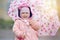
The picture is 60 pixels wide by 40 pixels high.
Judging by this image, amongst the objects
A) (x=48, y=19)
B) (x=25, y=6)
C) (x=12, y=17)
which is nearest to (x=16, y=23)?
(x=12, y=17)

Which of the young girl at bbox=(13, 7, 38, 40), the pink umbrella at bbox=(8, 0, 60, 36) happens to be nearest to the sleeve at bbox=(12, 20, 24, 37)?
the young girl at bbox=(13, 7, 38, 40)

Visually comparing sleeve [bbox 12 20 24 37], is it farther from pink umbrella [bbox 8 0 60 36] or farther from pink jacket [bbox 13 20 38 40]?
pink umbrella [bbox 8 0 60 36]

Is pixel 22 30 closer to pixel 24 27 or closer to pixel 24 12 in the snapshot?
pixel 24 27

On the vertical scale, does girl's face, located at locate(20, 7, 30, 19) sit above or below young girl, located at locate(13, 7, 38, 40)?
above

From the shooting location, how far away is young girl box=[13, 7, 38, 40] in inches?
53.3

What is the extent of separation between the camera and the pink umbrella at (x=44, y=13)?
1393 mm

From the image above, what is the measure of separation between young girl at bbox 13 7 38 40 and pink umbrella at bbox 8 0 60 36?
5cm

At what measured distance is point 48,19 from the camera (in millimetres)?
1412

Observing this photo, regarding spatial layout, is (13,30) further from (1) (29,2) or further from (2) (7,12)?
(1) (29,2)

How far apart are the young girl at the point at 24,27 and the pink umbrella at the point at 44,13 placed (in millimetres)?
51

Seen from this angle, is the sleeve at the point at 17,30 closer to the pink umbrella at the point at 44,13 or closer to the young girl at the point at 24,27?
the young girl at the point at 24,27

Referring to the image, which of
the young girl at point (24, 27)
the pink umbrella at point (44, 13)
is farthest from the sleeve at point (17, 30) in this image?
the pink umbrella at point (44, 13)

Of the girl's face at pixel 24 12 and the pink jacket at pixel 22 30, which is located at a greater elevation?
the girl's face at pixel 24 12

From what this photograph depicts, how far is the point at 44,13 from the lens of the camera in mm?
1410
